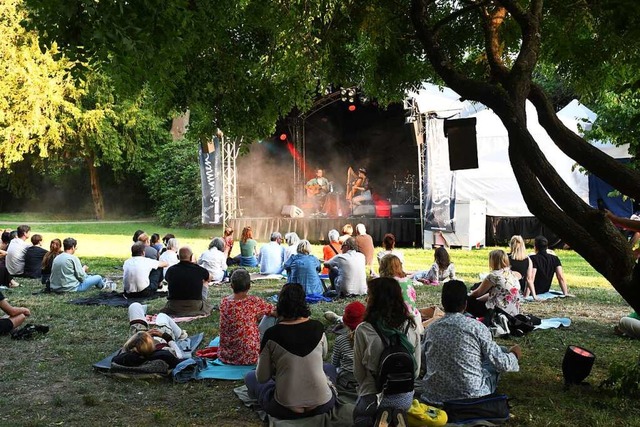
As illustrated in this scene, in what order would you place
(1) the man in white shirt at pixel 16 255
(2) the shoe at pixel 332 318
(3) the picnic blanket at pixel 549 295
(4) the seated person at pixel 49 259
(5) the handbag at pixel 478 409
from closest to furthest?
(5) the handbag at pixel 478 409, (2) the shoe at pixel 332 318, (3) the picnic blanket at pixel 549 295, (4) the seated person at pixel 49 259, (1) the man in white shirt at pixel 16 255

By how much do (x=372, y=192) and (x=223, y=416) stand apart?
1698 centimetres

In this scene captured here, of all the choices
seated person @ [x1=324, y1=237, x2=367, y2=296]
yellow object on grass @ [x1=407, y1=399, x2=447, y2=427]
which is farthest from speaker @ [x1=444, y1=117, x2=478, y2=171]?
yellow object on grass @ [x1=407, y1=399, x2=447, y2=427]

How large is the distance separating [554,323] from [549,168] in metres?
3.66

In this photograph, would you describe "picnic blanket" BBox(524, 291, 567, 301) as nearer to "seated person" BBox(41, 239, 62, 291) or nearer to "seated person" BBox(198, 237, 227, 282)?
"seated person" BBox(198, 237, 227, 282)

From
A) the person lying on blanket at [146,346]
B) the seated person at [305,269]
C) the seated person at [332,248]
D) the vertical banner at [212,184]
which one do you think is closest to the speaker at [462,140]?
the seated person at [332,248]

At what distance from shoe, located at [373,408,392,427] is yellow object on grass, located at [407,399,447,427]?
0.41 m

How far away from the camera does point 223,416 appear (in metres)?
4.82

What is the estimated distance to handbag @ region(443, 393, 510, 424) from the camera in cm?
441

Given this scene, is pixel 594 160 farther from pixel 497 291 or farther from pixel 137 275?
pixel 137 275

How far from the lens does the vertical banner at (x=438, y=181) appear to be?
16750mm

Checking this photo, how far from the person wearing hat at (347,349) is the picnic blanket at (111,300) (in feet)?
16.7

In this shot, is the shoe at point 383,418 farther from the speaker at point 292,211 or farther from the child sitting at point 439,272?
the speaker at point 292,211

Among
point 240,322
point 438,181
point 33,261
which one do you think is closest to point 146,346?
point 240,322

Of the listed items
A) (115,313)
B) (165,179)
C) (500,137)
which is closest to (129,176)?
(165,179)
